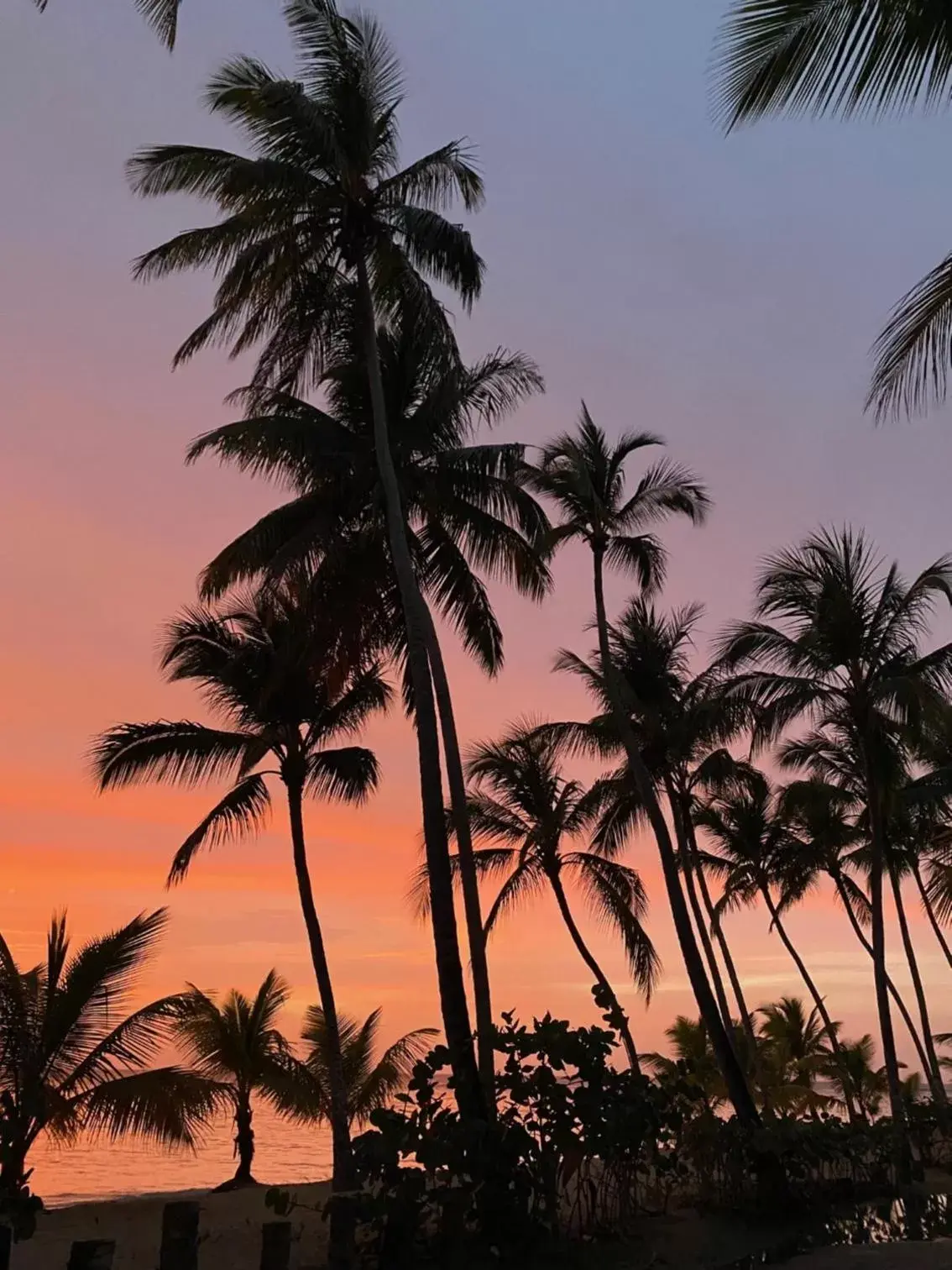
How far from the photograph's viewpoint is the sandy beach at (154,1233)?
1064 cm

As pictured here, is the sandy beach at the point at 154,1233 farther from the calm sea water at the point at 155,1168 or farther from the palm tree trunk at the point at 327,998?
the calm sea water at the point at 155,1168

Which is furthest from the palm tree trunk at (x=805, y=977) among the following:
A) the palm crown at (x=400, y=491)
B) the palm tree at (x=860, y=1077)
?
the palm crown at (x=400, y=491)

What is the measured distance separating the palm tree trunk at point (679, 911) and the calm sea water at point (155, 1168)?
13.9 m

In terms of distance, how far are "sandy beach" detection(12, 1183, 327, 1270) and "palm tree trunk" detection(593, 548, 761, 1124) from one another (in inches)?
246

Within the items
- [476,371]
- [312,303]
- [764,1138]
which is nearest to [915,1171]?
[764,1138]

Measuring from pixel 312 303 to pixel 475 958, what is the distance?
9.87 metres

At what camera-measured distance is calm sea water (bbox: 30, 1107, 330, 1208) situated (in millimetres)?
30881

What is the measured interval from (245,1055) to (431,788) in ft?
32.9

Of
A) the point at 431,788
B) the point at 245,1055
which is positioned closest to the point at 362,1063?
the point at 245,1055

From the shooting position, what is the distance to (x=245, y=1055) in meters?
20.6

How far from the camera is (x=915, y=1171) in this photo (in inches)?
680

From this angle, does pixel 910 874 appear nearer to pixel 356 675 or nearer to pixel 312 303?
pixel 356 675

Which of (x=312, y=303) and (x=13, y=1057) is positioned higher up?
(x=312, y=303)

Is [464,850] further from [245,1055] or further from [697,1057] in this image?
[697,1057]
